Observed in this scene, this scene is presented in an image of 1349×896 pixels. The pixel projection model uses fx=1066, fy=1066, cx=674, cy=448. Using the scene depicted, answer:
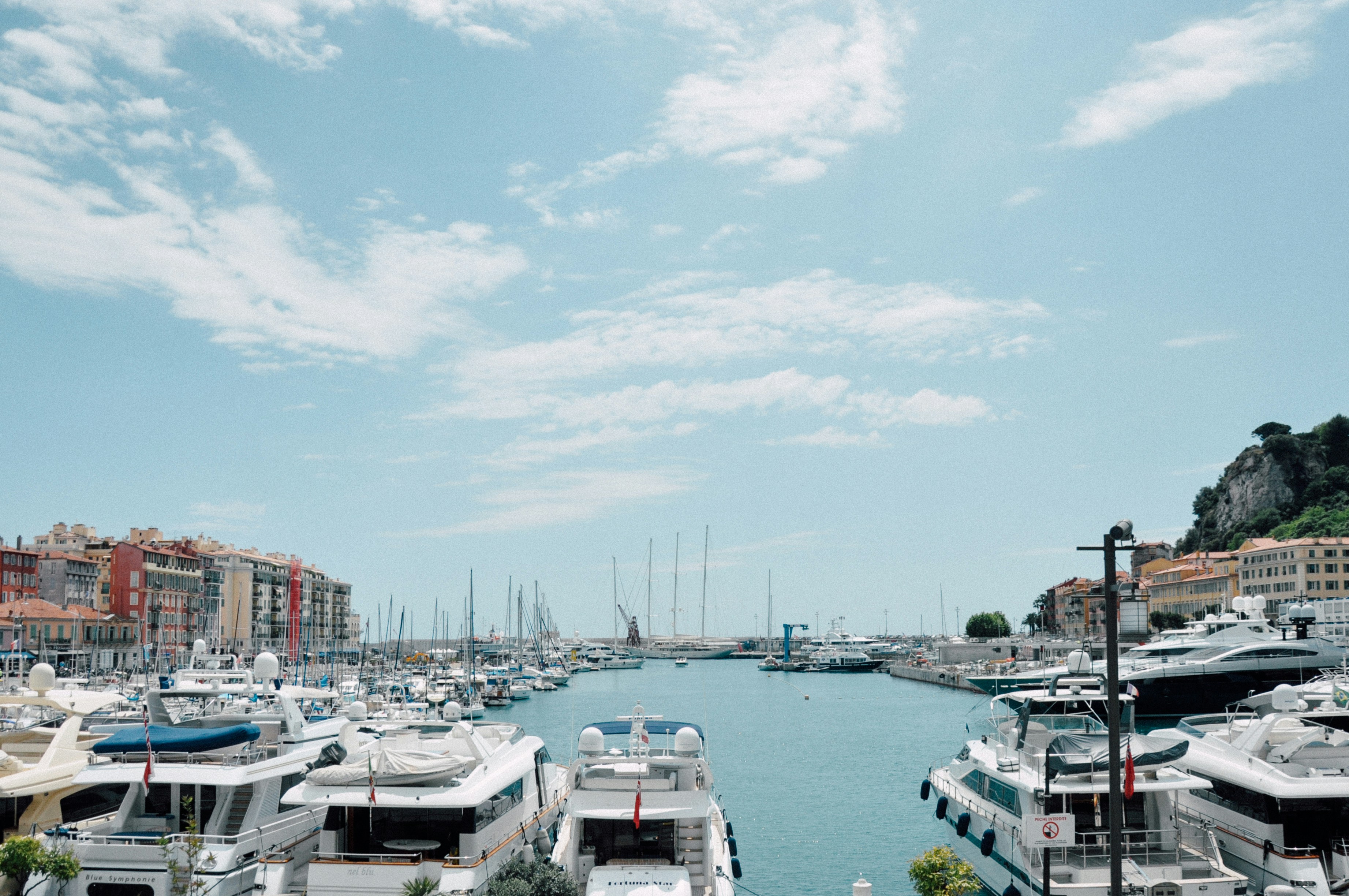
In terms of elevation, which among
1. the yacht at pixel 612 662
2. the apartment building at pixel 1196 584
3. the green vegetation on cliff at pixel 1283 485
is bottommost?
the yacht at pixel 612 662

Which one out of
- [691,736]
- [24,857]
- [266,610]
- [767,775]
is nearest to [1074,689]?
[691,736]

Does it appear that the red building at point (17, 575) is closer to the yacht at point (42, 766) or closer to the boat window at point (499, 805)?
the yacht at point (42, 766)

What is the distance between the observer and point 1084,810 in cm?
2200

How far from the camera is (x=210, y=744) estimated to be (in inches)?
843

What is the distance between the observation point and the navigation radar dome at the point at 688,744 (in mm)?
21703

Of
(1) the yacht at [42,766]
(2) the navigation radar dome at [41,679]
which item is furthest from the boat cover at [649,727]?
(2) the navigation radar dome at [41,679]

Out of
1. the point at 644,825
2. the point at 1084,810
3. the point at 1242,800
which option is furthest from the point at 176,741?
the point at 1242,800

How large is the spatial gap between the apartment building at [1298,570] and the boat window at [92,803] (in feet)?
447

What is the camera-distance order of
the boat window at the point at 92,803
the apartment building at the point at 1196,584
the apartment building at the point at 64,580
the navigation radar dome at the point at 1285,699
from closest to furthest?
the navigation radar dome at the point at 1285,699 < the boat window at the point at 92,803 < the apartment building at the point at 64,580 < the apartment building at the point at 1196,584

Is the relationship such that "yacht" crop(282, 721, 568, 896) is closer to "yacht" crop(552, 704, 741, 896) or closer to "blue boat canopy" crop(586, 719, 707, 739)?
"yacht" crop(552, 704, 741, 896)

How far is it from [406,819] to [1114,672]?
14.1 m

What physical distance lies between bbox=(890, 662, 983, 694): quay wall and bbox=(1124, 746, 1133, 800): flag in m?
102

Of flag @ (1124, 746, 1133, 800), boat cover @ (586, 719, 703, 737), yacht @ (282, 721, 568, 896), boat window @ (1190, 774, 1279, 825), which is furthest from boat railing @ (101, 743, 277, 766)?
boat window @ (1190, 774, 1279, 825)

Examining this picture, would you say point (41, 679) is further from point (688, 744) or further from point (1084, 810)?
point (1084, 810)
